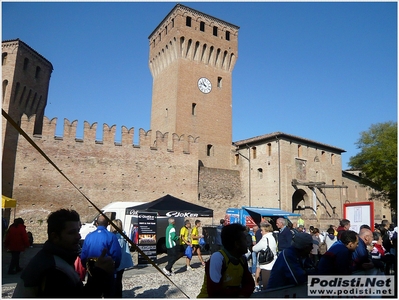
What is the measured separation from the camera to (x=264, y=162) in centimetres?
2714

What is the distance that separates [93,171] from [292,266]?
19.1 m

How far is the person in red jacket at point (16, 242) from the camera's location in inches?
338

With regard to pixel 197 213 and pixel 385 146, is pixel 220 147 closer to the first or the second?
pixel 385 146

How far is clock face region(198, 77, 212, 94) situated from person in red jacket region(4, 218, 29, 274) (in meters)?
22.9

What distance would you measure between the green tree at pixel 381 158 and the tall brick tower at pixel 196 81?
12.2 metres

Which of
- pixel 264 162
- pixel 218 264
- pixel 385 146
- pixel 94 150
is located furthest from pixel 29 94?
pixel 385 146

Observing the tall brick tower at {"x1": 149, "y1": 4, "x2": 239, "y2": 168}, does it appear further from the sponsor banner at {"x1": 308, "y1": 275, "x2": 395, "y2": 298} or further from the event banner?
the sponsor banner at {"x1": 308, "y1": 275, "x2": 395, "y2": 298}

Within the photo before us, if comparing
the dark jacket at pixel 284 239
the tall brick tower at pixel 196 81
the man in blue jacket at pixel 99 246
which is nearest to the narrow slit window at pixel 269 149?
the tall brick tower at pixel 196 81

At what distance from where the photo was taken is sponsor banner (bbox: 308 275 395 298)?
3203 mm

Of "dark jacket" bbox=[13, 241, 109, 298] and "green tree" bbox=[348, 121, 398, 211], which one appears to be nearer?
"dark jacket" bbox=[13, 241, 109, 298]

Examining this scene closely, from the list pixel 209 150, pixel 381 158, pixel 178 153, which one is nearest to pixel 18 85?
pixel 178 153

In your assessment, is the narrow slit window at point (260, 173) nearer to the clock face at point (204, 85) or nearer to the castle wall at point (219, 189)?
the castle wall at point (219, 189)

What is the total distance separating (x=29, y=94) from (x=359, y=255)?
80.0 ft

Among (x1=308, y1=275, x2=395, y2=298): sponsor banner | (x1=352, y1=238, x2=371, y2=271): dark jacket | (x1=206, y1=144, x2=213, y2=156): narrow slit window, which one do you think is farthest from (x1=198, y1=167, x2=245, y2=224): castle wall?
(x1=308, y1=275, x2=395, y2=298): sponsor banner
